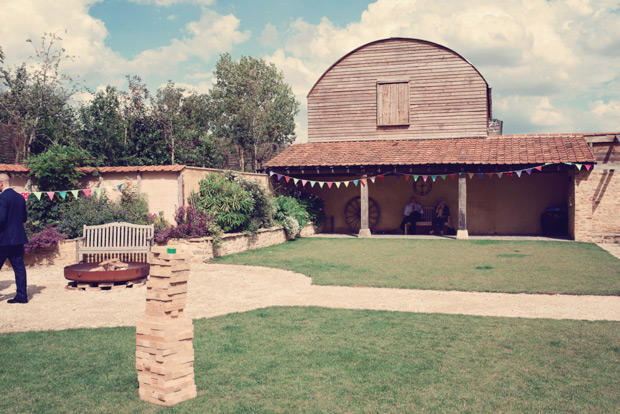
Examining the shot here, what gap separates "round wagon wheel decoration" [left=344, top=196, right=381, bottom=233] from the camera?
20.5 m

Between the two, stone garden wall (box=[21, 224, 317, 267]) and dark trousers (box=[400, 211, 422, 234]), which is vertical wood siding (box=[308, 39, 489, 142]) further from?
stone garden wall (box=[21, 224, 317, 267])

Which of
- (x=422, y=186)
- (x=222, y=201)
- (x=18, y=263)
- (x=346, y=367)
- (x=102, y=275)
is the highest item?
(x=422, y=186)

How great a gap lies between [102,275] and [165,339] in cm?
526

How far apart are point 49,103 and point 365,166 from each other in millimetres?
12315

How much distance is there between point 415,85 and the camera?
1956 centimetres

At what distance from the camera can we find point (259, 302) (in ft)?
25.1

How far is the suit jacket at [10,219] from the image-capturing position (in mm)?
7445

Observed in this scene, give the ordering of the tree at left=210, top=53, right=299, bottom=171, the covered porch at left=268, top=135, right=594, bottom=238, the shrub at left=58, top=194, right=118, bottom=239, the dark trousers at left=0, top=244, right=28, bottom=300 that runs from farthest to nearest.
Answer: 1. the tree at left=210, top=53, right=299, bottom=171
2. the covered porch at left=268, top=135, right=594, bottom=238
3. the shrub at left=58, top=194, right=118, bottom=239
4. the dark trousers at left=0, top=244, right=28, bottom=300

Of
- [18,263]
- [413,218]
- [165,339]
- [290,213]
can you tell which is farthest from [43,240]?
[413,218]

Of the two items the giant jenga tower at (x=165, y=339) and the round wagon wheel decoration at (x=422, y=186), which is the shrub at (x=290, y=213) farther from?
the giant jenga tower at (x=165, y=339)

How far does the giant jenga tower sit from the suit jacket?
4597 mm

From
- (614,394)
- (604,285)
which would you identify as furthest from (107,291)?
(604,285)

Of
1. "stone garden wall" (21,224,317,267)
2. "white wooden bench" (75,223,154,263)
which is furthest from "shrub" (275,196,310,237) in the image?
"white wooden bench" (75,223,154,263)

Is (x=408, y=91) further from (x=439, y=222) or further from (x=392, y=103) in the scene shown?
(x=439, y=222)
